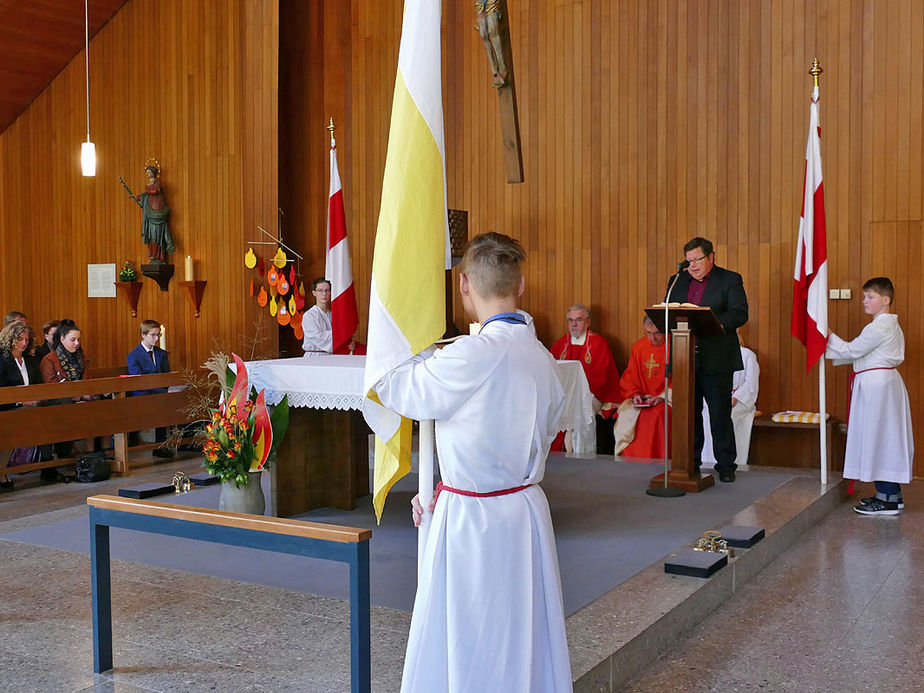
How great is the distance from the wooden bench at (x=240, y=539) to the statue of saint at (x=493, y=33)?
477cm

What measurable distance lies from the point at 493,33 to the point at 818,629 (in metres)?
4.78

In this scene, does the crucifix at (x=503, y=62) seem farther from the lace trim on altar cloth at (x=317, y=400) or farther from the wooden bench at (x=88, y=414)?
the wooden bench at (x=88, y=414)

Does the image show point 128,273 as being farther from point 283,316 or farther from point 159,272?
point 283,316

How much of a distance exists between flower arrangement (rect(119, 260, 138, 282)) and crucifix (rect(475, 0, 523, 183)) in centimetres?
510

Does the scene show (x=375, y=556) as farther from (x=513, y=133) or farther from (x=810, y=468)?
(x=810, y=468)

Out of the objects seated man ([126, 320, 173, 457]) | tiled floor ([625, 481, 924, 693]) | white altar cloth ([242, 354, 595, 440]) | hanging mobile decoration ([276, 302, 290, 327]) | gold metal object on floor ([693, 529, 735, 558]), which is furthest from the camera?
hanging mobile decoration ([276, 302, 290, 327])

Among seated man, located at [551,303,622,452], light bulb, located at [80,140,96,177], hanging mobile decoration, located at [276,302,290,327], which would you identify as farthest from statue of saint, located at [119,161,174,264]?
seated man, located at [551,303,622,452]

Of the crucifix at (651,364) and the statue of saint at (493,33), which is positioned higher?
the statue of saint at (493,33)

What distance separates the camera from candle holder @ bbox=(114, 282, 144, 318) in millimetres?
10383

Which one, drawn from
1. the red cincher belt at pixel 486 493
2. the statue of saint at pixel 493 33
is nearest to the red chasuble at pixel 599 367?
the statue of saint at pixel 493 33

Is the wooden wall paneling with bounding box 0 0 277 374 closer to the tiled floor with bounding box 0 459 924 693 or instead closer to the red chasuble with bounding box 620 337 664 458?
the red chasuble with bounding box 620 337 664 458

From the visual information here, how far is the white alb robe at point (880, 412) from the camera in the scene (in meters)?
5.98

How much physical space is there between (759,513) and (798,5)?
15.1 feet

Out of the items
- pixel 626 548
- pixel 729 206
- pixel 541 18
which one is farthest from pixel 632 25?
pixel 626 548
